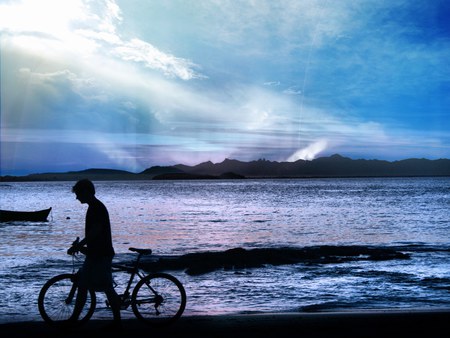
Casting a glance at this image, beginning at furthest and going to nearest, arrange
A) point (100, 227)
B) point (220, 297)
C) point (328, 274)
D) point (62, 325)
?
point (328, 274) → point (220, 297) → point (62, 325) → point (100, 227)

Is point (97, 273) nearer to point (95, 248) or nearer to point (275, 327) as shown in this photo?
point (95, 248)

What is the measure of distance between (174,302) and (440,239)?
2665cm

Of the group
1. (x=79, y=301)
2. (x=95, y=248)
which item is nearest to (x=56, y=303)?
(x=79, y=301)

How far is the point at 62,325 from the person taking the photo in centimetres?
804

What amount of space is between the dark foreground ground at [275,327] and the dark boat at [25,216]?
4381 cm

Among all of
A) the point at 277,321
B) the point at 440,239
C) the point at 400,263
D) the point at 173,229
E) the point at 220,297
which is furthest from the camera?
the point at 173,229

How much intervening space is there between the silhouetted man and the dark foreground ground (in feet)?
2.05

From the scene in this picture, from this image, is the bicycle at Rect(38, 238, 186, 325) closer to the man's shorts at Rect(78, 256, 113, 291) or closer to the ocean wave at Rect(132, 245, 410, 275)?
the man's shorts at Rect(78, 256, 113, 291)

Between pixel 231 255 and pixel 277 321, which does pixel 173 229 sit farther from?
pixel 277 321

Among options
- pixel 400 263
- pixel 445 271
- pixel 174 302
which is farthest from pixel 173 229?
pixel 174 302

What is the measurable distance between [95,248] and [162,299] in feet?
5.20

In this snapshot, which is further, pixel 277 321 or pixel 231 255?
pixel 231 255

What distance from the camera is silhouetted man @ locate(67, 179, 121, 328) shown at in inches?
288

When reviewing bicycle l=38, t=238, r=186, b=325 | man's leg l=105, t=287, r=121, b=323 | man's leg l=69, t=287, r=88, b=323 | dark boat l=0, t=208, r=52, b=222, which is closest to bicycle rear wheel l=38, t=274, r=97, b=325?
bicycle l=38, t=238, r=186, b=325
